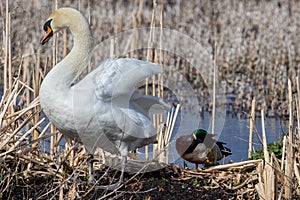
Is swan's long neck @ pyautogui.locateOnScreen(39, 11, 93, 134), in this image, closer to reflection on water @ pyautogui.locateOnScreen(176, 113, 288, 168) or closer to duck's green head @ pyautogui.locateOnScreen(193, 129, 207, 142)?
duck's green head @ pyautogui.locateOnScreen(193, 129, 207, 142)

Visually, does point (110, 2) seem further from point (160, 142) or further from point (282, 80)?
point (160, 142)

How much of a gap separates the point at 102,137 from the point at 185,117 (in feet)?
12.9

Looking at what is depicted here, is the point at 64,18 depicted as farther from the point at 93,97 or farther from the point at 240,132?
the point at 240,132

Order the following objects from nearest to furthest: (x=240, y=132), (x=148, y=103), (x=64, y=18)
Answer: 1. (x=64, y=18)
2. (x=148, y=103)
3. (x=240, y=132)

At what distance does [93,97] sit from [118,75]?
24cm

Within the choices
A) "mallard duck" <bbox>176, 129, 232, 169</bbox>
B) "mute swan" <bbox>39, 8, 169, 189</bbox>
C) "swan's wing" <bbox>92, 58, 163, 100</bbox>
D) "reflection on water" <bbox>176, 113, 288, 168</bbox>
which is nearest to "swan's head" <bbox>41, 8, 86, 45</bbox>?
"mute swan" <bbox>39, 8, 169, 189</bbox>

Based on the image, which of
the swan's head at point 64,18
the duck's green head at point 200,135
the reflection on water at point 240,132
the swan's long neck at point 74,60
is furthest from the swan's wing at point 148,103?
the reflection on water at point 240,132

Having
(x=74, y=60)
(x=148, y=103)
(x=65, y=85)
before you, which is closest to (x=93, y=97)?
(x=65, y=85)

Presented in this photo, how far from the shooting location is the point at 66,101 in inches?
174

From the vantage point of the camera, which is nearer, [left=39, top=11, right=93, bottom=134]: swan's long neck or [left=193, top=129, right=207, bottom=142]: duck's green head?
[left=39, top=11, right=93, bottom=134]: swan's long neck

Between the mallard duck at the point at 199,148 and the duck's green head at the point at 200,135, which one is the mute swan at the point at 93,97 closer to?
the mallard duck at the point at 199,148

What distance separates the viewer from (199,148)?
20.0 ft

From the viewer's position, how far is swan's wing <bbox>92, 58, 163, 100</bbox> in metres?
4.55

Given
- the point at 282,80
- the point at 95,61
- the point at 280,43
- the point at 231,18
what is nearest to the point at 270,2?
the point at 231,18
